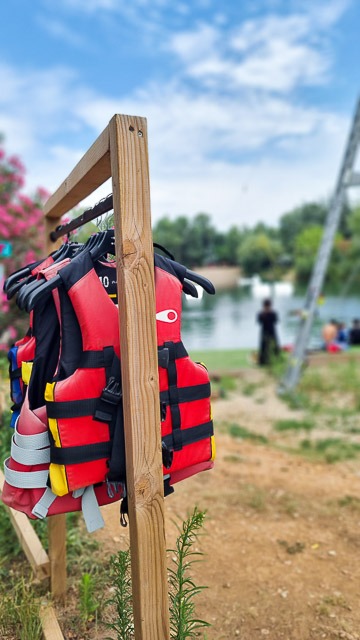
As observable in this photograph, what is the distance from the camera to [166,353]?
146 cm

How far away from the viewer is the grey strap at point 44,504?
1.40 metres

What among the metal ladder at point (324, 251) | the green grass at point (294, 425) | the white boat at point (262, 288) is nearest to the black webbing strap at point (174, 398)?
the green grass at point (294, 425)

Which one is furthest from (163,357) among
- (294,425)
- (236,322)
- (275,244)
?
(275,244)

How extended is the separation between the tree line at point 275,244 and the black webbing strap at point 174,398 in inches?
1034

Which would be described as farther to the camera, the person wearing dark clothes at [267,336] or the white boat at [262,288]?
the white boat at [262,288]

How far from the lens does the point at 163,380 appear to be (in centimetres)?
147

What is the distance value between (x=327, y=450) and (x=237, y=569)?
2574 mm

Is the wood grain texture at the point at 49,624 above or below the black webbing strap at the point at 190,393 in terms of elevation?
below

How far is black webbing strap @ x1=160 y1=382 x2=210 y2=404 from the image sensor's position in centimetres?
148

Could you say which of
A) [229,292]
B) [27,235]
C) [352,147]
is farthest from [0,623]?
[229,292]

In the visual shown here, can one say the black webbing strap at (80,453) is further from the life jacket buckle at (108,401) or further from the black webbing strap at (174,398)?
the black webbing strap at (174,398)

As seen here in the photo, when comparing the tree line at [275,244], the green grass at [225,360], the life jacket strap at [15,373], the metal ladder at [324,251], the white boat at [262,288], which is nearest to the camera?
the life jacket strap at [15,373]

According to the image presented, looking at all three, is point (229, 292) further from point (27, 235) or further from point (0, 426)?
point (0, 426)

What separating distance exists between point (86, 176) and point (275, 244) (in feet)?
160
